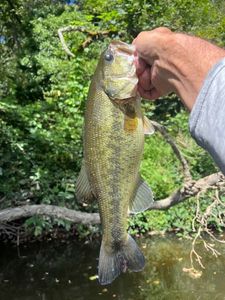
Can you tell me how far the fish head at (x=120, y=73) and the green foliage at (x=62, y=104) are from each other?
5139 mm

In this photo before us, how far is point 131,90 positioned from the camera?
162cm

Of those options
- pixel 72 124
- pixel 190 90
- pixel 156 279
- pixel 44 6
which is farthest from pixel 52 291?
pixel 44 6

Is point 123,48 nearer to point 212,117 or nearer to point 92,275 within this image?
point 212,117

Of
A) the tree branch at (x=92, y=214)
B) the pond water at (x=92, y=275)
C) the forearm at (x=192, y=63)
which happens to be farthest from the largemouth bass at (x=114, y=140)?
the pond water at (x=92, y=275)

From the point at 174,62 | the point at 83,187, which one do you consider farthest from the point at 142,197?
the point at 174,62

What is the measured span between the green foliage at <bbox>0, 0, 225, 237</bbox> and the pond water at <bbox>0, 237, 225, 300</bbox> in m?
0.41

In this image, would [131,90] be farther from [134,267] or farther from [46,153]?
[46,153]

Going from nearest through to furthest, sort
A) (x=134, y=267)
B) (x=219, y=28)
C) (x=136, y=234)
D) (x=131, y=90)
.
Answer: (x=131, y=90)
(x=134, y=267)
(x=136, y=234)
(x=219, y=28)

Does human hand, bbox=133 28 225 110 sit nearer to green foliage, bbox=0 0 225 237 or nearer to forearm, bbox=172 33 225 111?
forearm, bbox=172 33 225 111

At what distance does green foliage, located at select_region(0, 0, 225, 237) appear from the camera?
24.1ft

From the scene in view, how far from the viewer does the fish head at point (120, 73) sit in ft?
5.25

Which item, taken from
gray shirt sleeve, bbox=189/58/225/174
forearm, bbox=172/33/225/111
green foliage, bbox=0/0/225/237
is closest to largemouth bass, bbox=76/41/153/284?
forearm, bbox=172/33/225/111

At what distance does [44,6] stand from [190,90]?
1210 cm

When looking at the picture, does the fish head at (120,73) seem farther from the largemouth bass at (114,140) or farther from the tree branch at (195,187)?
the tree branch at (195,187)
